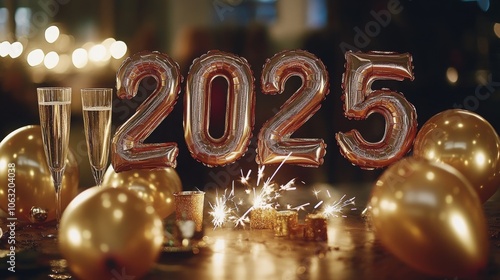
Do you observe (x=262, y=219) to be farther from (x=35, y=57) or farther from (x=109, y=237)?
(x=35, y=57)

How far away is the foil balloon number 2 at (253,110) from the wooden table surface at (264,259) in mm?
237

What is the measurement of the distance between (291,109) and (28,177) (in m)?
0.70

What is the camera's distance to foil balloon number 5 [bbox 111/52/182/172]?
2.06 m

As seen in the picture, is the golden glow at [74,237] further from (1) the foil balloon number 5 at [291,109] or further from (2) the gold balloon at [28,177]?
(1) the foil balloon number 5 at [291,109]

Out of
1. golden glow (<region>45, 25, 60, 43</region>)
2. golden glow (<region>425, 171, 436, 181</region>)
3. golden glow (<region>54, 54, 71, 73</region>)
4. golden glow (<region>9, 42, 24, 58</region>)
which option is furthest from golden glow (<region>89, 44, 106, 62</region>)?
golden glow (<region>425, 171, 436, 181</region>)

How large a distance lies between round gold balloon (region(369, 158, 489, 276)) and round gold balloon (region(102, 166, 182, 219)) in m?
0.66

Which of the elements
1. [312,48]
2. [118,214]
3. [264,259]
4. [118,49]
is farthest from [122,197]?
[118,49]

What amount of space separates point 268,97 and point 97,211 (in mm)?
3006

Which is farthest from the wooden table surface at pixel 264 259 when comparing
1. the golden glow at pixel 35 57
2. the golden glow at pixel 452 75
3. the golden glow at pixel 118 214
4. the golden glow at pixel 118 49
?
the golden glow at pixel 35 57

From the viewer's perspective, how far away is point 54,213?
6.79ft

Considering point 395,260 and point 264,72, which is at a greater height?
point 264,72

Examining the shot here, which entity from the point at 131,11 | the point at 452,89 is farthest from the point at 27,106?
the point at 452,89

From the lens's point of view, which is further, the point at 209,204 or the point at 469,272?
the point at 209,204

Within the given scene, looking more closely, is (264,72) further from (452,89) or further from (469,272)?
(452,89)
